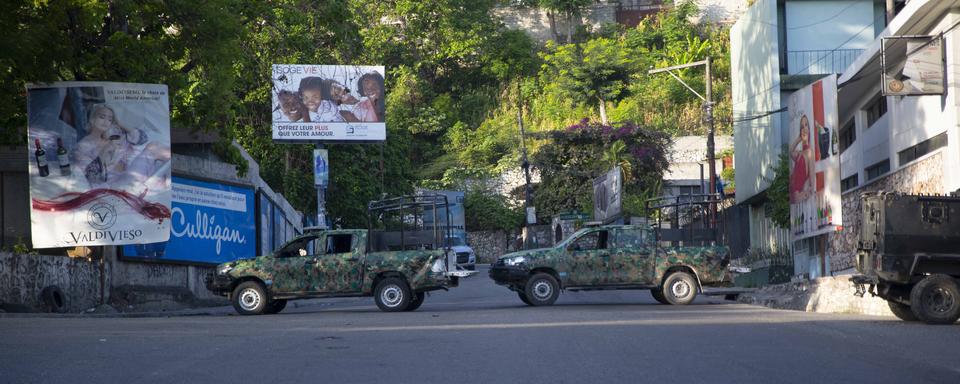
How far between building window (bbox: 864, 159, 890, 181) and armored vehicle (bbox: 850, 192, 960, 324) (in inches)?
484

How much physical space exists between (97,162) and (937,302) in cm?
1602

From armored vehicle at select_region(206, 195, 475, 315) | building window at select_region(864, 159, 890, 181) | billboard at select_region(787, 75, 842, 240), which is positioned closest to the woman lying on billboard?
armored vehicle at select_region(206, 195, 475, 315)

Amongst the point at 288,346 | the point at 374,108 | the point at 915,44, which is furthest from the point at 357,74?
the point at 288,346

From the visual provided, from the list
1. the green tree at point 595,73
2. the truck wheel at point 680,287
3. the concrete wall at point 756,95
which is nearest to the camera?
the truck wheel at point 680,287

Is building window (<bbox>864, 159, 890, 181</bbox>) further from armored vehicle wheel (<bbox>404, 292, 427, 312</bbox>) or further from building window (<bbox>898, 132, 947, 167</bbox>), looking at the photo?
armored vehicle wheel (<bbox>404, 292, 427, 312</bbox>)

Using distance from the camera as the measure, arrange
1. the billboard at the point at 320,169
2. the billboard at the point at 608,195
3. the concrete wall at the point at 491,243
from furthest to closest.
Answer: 1. the concrete wall at the point at 491,243
2. the billboard at the point at 608,195
3. the billboard at the point at 320,169

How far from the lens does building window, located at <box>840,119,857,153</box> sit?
111 ft

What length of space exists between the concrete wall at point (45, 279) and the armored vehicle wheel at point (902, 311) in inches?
625

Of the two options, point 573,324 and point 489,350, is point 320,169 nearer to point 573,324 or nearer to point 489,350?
point 573,324

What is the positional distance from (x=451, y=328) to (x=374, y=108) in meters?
23.5

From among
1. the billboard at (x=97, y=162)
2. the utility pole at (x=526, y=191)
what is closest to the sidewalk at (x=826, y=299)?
the billboard at (x=97, y=162)

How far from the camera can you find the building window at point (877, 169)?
2927 centimetres

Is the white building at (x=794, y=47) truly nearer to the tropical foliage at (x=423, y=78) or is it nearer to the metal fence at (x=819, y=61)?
the metal fence at (x=819, y=61)

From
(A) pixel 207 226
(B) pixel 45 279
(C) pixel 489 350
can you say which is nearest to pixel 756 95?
(A) pixel 207 226
